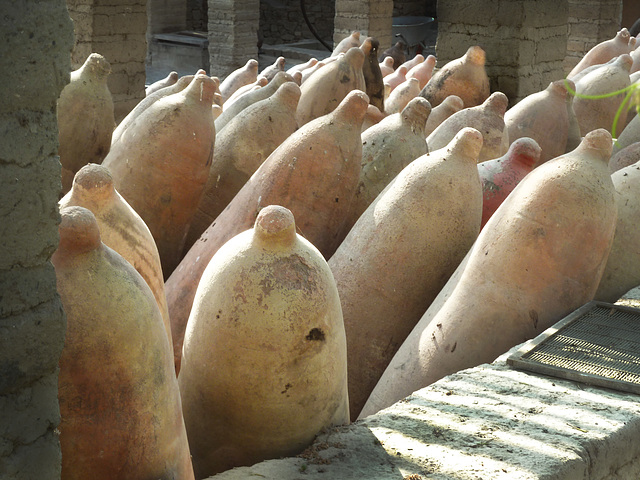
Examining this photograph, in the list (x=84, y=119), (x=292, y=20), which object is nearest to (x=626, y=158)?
(x=84, y=119)

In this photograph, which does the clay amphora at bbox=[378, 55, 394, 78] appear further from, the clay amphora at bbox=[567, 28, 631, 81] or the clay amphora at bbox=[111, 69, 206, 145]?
the clay amphora at bbox=[111, 69, 206, 145]

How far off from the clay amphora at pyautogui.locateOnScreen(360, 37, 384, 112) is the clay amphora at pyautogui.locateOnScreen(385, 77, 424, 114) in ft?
0.26

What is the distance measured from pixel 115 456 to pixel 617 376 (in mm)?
1559

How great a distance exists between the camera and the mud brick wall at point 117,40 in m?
8.52

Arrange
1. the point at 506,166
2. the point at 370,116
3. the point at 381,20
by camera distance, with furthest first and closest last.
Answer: the point at 381,20 → the point at 370,116 → the point at 506,166

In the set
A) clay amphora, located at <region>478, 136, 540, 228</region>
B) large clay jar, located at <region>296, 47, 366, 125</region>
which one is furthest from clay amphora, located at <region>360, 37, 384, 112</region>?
clay amphora, located at <region>478, 136, 540, 228</region>

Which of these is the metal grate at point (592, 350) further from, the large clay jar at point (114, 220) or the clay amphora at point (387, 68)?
the clay amphora at point (387, 68)

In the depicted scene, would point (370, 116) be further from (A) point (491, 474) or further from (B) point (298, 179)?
(A) point (491, 474)

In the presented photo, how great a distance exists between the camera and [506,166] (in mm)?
3805

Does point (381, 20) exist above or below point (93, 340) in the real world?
above

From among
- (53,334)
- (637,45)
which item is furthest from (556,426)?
(637,45)

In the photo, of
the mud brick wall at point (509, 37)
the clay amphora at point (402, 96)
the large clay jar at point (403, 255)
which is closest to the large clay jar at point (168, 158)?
the large clay jar at point (403, 255)

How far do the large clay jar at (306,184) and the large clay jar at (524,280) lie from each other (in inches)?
27.8

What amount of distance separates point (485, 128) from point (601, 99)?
5.68 ft
